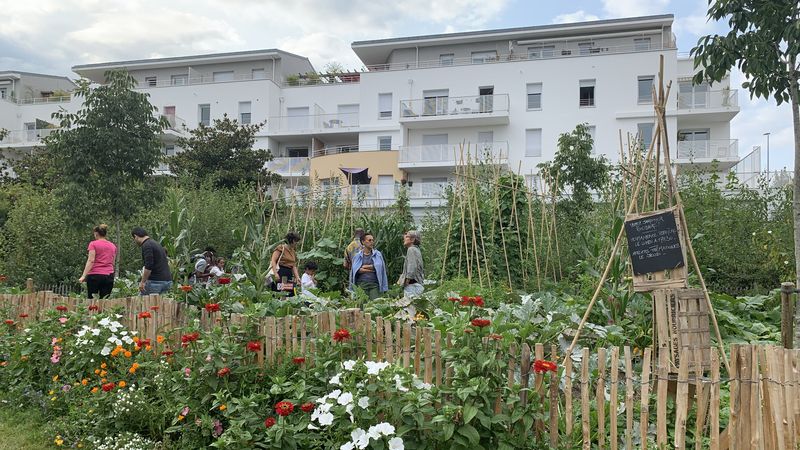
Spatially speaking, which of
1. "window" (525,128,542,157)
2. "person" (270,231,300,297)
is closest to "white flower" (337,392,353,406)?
"person" (270,231,300,297)

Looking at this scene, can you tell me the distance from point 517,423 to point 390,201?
27513 millimetres

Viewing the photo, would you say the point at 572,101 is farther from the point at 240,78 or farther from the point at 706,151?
the point at 240,78

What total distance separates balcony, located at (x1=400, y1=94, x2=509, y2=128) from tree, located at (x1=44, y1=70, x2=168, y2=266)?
77.1 feet

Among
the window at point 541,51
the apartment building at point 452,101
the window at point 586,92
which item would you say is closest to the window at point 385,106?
the apartment building at point 452,101

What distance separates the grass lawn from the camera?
5.18 m

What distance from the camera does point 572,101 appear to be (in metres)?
33.7

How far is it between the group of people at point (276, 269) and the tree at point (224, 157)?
20.4 m

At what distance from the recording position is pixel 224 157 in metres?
31.4

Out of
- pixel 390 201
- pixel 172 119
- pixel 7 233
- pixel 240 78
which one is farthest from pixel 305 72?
pixel 7 233

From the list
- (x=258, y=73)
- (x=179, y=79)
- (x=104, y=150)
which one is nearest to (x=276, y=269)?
(x=104, y=150)

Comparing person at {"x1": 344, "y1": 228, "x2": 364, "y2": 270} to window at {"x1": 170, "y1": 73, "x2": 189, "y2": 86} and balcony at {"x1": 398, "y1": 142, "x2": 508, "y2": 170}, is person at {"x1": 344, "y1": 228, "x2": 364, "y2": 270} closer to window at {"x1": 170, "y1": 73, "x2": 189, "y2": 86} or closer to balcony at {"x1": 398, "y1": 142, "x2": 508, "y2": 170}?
balcony at {"x1": 398, "y1": 142, "x2": 508, "y2": 170}

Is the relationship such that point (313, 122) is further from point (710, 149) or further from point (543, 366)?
point (543, 366)

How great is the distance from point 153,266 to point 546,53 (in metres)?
31.9

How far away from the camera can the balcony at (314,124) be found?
125 ft
